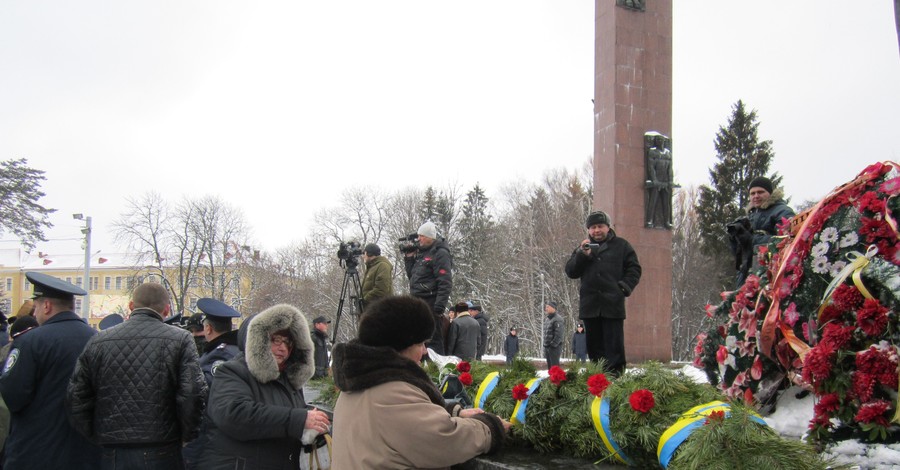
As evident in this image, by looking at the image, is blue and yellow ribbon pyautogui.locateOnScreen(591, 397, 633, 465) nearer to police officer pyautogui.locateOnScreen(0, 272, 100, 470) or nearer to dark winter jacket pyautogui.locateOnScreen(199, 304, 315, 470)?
dark winter jacket pyautogui.locateOnScreen(199, 304, 315, 470)

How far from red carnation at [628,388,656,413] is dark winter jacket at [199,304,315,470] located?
155cm

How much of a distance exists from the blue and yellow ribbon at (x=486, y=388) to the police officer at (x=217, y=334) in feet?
5.12

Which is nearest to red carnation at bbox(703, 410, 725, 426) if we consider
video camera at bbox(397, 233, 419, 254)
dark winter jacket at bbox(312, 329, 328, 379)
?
video camera at bbox(397, 233, 419, 254)

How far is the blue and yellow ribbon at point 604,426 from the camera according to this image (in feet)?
11.2

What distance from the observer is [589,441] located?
3.64m

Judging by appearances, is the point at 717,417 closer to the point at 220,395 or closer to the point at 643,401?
the point at 643,401

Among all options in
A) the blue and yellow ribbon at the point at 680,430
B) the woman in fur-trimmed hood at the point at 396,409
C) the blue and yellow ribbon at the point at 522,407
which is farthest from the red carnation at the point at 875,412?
the blue and yellow ribbon at the point at 522,407

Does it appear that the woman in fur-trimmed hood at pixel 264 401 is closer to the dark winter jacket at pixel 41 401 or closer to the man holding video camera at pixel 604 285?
the dark winter jacket at pixel 41 401

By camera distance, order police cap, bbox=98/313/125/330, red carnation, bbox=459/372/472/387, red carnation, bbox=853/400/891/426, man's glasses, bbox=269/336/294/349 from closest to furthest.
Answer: red carnation, bbox=853/400/891/426, man's glasses, bbox=269/336/294/349, red carnation, bbox=459/372/472/387, police cap, bbox=98/313/125/330

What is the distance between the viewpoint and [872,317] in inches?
119

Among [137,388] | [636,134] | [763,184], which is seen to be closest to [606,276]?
[763,184]

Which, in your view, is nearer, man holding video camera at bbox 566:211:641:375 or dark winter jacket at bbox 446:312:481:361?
man holding video camera at bbox 566:211:641:375

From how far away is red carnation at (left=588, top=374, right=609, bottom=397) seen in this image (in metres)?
3.60

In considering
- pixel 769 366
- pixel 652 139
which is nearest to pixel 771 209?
pixel 769 366
